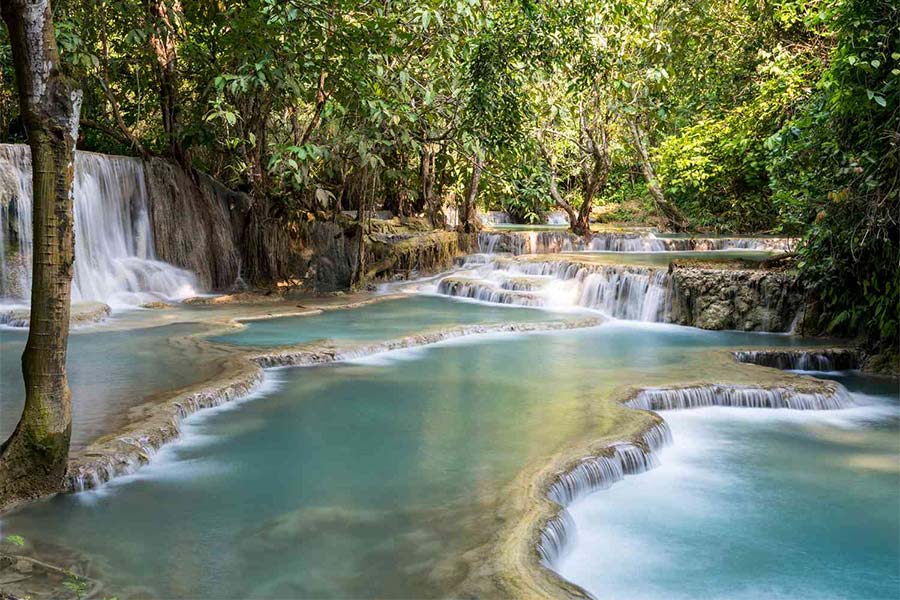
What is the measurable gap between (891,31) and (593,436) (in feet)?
18.1

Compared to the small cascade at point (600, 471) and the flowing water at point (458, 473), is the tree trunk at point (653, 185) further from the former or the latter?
the small cascade at point (600, 471)

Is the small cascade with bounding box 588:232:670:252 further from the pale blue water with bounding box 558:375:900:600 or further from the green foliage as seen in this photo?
the pale blue water with bounding box 558:375:900:600

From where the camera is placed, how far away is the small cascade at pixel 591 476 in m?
5.49

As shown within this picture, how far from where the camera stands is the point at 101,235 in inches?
659

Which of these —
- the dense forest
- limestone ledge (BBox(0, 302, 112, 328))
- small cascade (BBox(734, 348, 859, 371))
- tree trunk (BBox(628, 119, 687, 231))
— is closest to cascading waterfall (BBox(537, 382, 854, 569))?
small cascade (BBox(734, 348, 859, 371))

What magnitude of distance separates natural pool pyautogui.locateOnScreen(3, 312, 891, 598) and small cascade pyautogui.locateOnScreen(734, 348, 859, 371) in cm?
88

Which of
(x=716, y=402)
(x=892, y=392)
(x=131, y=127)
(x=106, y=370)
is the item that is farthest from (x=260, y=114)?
(x=892, y=392)

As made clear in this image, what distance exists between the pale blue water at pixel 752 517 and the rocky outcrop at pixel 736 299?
188 inches

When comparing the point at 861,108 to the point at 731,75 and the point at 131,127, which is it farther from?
the point at 131,127

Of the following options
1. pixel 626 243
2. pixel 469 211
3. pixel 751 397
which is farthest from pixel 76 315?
pixel 626 243

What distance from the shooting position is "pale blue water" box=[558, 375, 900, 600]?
547 cm

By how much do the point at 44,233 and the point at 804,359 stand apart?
31.3 feet

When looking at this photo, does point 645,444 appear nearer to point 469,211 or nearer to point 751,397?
point 751,397

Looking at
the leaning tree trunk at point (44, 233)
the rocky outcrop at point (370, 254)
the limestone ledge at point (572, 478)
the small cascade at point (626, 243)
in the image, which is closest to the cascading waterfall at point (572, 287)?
the rocky outcrop at point (370, 254)
